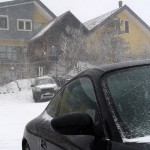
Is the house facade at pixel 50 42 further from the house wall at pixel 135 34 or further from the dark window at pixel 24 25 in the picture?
the house wall at pixel 135 34

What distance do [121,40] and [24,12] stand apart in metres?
10.9

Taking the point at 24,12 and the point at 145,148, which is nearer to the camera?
the point at 145,148

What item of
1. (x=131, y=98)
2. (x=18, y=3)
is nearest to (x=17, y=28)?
(x=18, y=3)

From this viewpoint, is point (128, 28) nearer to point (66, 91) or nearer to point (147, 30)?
point (147, 30)

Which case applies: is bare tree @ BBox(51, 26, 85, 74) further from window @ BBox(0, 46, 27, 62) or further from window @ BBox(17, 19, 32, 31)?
window @ BBox(17, 19, 32, 31)

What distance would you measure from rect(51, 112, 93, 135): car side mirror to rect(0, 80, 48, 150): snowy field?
16.5 ft

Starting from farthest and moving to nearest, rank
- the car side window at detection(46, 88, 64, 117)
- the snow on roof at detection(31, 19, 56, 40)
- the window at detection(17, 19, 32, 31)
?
the window at detection(17, 19, 32, 31)
the snow on roof at detection(31, 19, 56, 40)
the car side window at detection(46, 88, 64, 117)

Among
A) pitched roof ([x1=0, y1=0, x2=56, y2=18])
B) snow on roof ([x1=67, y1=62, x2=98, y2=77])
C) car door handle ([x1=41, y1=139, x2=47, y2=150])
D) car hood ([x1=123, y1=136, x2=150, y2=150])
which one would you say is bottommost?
snow on roof ([x1=67, y1=62, x2=98, y2=77])

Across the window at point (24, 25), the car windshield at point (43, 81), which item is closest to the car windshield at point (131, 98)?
the car windshield at point (43, 81)

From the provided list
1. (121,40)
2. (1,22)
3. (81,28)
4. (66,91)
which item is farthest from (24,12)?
(66,91)

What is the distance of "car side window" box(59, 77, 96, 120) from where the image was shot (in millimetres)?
3129

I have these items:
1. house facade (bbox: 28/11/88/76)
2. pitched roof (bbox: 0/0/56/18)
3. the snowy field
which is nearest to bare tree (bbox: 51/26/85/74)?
house facade (bbox: 28/11/88/76)

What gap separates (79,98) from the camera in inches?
135

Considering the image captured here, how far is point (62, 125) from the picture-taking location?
9.10 ft
